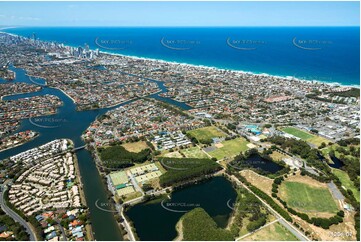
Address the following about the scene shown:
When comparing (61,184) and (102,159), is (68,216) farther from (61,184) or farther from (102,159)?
(102,159)

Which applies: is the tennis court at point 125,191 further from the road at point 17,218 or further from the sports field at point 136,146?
the sports field at point 136,146

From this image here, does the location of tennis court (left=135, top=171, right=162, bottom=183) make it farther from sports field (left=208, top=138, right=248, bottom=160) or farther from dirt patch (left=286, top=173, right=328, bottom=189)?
dirt patch (left=286, top=173, right=328, bottom=189)

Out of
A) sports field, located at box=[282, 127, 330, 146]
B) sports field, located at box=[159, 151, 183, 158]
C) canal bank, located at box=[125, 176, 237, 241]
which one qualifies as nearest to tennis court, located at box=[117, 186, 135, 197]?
canal bank, located at box=[125, 176, 237, 241]

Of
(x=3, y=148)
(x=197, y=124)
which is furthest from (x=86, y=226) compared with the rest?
(x=197, y=124)

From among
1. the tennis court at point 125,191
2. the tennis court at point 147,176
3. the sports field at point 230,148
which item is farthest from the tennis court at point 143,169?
the sports field at point 230,148

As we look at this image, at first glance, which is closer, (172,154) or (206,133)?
(172,154)

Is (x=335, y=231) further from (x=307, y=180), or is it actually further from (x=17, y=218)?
(x=17, y=218)

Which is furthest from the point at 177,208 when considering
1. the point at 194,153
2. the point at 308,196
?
the point at 308,196
